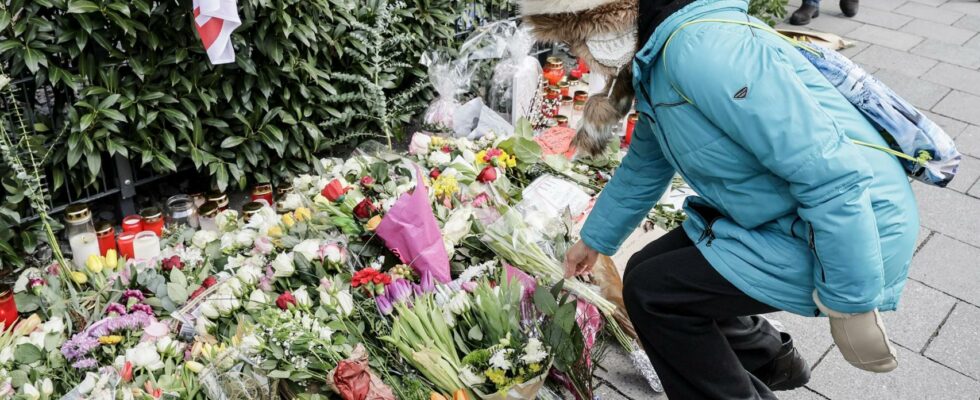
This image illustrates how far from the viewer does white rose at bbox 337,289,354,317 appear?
7.88ft

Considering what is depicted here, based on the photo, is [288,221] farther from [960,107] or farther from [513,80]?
[960,107]

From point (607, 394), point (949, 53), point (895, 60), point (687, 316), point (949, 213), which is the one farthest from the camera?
point (949, 53)

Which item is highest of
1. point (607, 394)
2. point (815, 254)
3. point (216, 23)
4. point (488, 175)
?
point (216, 23)

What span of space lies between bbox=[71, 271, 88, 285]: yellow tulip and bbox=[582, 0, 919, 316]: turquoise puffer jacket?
2.02 metres

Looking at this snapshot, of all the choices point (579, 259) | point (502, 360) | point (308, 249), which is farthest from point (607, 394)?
point (308, 249)

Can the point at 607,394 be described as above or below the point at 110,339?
below

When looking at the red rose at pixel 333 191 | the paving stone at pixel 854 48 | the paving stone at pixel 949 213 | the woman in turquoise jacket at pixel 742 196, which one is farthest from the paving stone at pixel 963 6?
the red rose at pixel 333 191

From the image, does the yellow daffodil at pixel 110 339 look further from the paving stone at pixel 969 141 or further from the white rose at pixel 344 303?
the paving stone at pixel 969 141

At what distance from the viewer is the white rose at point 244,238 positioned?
9.73ft

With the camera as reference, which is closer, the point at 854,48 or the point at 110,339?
the point at 110,339

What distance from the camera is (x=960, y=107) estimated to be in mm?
5164

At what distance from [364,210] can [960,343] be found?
2267 millimetres

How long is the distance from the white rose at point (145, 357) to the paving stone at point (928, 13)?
689 centimetres

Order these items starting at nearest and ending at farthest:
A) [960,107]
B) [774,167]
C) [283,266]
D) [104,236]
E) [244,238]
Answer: [774,167]
[283,266]
[244,238]
[104,236]
[960,107]
